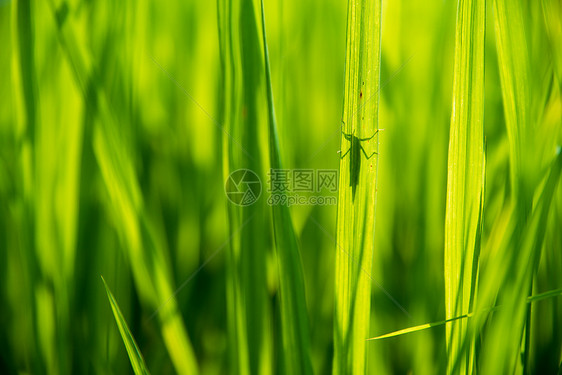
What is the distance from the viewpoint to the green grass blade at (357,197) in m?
0.33

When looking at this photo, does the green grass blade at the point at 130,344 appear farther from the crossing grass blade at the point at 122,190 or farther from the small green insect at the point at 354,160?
the small green insect at the point at 354,160

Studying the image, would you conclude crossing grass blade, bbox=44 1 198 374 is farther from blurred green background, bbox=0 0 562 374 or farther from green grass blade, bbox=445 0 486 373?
green grass blade, bbox=445 0 486 373

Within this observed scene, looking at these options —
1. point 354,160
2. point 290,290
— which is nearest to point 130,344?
point 290,290

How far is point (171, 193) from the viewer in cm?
63

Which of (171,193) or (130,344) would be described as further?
(171,193)

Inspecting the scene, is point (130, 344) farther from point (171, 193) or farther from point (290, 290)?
point (171, 193)

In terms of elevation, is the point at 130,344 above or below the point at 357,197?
below

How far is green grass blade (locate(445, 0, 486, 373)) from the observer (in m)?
0.34

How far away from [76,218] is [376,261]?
39cm

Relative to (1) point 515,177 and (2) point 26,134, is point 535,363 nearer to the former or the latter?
(1) point 515,177

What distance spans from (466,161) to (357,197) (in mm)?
101

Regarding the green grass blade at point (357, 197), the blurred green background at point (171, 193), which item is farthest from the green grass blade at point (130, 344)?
the green grass blade at point (357, 197)

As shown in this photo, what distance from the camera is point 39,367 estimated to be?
42 cm

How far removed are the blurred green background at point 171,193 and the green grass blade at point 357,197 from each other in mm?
91
